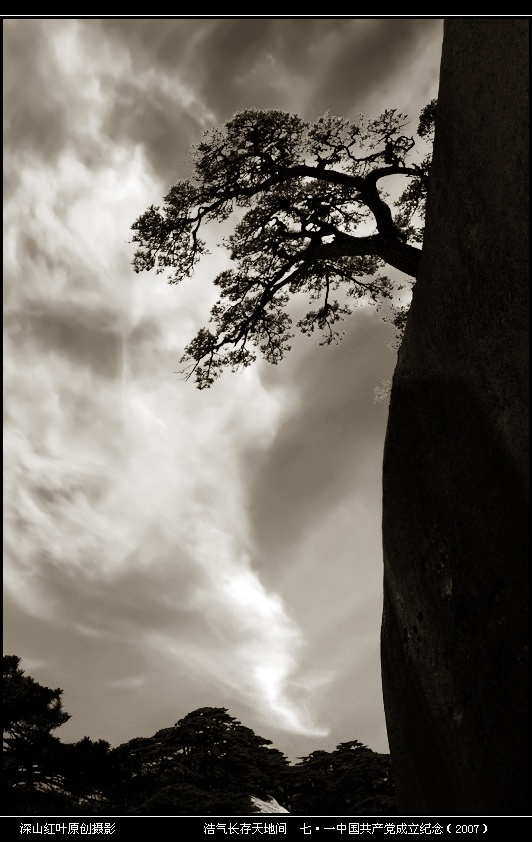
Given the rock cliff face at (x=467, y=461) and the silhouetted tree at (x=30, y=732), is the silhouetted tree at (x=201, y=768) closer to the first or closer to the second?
the silhouetted tree at (x=30, y=732)

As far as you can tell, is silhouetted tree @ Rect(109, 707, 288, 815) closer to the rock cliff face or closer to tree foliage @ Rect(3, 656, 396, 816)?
tree foliage @ Rect(3, 656, 396, 816)

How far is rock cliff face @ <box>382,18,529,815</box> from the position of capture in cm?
471

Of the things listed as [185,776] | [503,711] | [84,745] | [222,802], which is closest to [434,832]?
[503,711]

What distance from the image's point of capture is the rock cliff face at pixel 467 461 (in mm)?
4715

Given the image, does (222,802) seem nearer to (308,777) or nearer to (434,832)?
(308,777)

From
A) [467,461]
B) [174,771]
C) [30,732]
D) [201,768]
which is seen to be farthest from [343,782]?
[467,461]

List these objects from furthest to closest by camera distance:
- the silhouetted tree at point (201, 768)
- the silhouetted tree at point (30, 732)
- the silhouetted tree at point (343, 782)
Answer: the silhouetted tree at point (343, 782), the silhouetted tree at point (201, 768), the silhouetted tree at point (30, 732)

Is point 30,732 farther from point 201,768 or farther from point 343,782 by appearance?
point 343,782

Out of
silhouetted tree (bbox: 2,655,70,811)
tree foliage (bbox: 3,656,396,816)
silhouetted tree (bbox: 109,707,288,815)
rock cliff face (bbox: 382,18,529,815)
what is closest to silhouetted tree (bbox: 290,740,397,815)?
tree foliage (bbox: 3,656,396,816)

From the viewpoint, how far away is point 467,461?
520cm

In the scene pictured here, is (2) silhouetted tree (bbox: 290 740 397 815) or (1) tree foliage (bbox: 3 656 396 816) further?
(2) silhouetted tree (bbox: 290 740 397 815)

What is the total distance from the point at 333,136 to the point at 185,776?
1879cm

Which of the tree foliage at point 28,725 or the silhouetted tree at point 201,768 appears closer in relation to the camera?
the tree foliage at point 28,725

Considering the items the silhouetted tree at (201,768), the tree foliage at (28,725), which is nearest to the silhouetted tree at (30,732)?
the tree foliage at (28,725)
